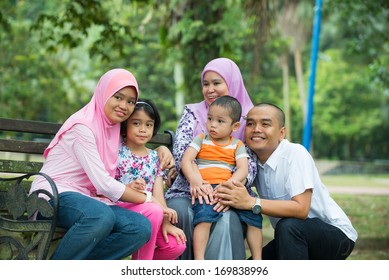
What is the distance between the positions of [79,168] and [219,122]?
963 millimetres

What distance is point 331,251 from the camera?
12.3ft

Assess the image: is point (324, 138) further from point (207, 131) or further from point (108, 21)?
point (207, 131)

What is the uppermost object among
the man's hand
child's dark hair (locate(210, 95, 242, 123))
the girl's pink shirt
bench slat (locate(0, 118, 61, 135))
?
child's dark hair (locate(210, 95, 242, 123))

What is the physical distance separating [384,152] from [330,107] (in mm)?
5756

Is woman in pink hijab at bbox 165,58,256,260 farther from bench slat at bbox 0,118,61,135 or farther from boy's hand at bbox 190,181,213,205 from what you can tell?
bench slat at bbox 0,118,61,135

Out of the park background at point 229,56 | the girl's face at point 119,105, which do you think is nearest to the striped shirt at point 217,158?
the girl's face at point 119,105

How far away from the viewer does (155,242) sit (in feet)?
12.0

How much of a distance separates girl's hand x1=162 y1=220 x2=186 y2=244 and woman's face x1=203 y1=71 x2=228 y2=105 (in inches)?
39.7

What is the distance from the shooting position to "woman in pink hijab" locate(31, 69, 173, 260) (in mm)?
3301

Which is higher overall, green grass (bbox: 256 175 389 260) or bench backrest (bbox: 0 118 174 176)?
bench backrest (bbox: 0 118 174 176)

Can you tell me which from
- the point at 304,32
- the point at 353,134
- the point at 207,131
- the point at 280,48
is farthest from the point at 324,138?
the point at 207,131

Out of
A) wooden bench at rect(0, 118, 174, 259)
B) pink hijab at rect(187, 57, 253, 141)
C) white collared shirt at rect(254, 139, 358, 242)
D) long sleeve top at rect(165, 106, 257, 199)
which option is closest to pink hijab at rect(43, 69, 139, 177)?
wooden bench at rect(0, 118, 174, 259)

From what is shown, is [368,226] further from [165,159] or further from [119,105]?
[119,105]

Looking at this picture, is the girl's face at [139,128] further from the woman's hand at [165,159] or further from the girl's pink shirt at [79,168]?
the girl's pink shirt at [79,168]
